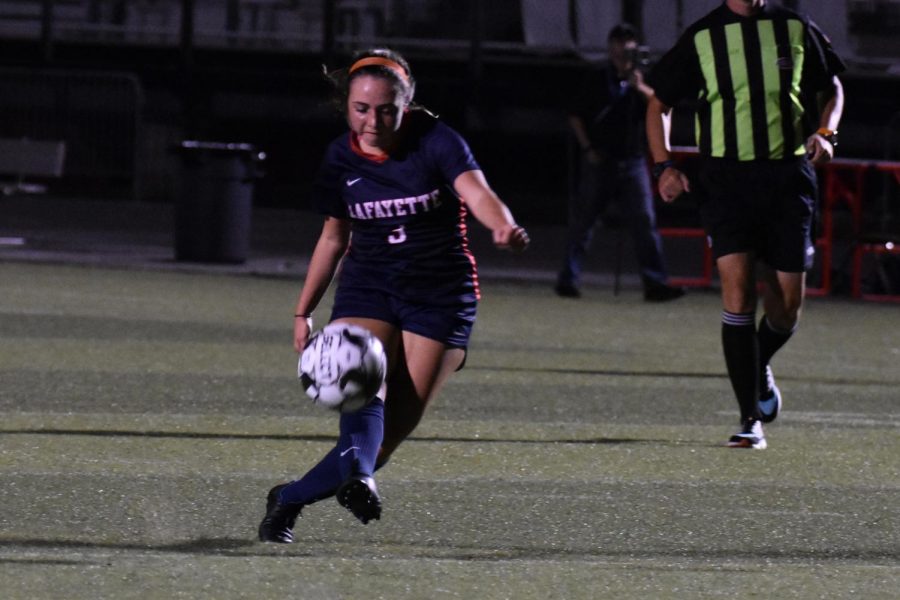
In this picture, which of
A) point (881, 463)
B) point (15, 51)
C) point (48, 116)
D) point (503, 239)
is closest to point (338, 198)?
point (503, 239)

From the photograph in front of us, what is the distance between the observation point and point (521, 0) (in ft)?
90.3

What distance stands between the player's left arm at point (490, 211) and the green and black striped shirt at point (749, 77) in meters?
2.76

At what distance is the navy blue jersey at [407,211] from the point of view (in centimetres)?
657

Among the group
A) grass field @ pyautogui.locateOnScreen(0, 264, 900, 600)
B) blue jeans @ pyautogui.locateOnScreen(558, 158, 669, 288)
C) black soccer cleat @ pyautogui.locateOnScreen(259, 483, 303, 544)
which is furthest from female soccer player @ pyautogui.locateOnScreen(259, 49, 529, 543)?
blue jeans @ pyautogui.locateOnScreen(558, 158, 669, 288)

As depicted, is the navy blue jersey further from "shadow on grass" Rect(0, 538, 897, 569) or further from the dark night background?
the dark night background

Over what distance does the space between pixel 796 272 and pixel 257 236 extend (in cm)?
1529

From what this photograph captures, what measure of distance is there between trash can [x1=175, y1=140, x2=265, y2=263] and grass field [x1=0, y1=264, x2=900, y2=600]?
4889 millimetres

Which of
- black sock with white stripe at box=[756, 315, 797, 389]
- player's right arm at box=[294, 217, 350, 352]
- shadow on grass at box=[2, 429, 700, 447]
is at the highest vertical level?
player's right arm at box=[294, 217, 350, 352]

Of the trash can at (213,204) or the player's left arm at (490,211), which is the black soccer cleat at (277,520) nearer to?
the player's left arm at (490,211)

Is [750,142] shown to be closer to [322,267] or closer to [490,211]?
[322,267]

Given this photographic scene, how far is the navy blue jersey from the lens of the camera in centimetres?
657

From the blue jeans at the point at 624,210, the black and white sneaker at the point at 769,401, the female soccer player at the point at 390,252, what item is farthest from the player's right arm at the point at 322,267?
the blue jeans at the point at 624,210

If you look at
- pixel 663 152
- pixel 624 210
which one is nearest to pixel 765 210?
pixel 663 152

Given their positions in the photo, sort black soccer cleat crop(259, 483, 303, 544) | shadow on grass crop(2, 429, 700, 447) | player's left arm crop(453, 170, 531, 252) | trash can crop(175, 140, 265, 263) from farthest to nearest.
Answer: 1. trash can crop(175, 140, 265, 263)
2. shadow on grass crop(2, 429, 700, 447)
3. black soccer cleat crop(259, 483, 303, 544)
4. player's left arm crop(453, 170, 531, 252)
